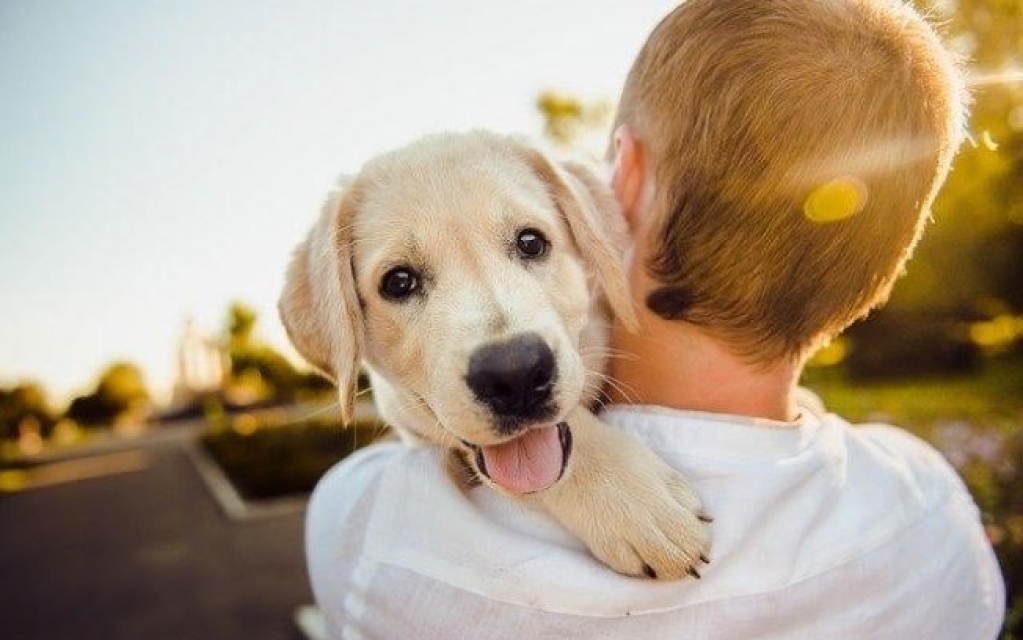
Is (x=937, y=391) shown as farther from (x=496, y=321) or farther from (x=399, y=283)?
(x=496, y=321)

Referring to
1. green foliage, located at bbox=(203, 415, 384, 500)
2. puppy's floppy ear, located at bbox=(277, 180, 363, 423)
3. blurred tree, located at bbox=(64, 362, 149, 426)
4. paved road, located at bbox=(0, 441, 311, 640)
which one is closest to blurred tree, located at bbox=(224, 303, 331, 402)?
blurred tree, located at bbox=(64, 362, 149, 426)

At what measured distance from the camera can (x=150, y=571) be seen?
12852mm

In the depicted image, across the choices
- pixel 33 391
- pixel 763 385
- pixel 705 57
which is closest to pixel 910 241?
pixel 763 385

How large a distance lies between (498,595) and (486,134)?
1842 millimetres

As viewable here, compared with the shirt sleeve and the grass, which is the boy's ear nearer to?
the shirt sleeve

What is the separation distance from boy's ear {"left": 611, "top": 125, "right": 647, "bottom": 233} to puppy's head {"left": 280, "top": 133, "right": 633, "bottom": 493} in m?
0.11

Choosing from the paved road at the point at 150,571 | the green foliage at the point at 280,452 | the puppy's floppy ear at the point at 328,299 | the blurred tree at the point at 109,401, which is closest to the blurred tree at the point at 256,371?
the blurred tree at the point at 109,401

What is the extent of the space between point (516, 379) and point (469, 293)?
44 centimetres

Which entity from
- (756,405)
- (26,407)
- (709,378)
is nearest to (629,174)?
(709,378)

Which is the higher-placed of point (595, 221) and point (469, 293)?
point (595, 221)

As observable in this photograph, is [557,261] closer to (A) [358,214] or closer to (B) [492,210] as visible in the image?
(B) [492,210]

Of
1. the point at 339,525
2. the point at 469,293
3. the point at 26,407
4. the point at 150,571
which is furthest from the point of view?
the point at 26,407

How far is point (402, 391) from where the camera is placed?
3020 mm

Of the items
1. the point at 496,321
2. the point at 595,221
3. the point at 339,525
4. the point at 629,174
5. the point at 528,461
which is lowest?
the point at 339,525
